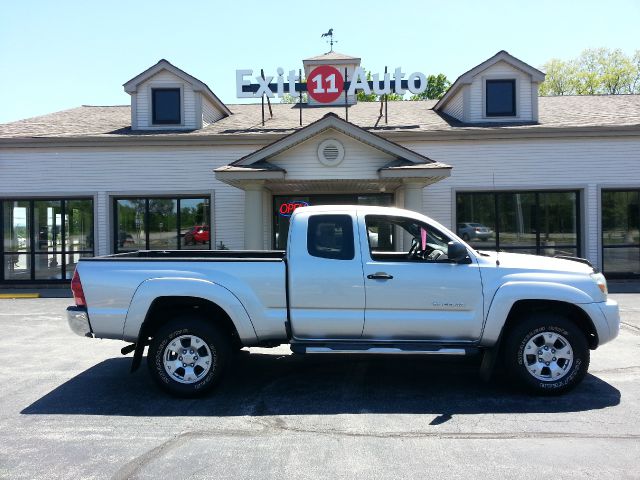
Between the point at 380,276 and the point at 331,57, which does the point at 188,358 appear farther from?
the point at 331,57

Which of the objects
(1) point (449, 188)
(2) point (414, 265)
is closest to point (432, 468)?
(2) point (414, 265)

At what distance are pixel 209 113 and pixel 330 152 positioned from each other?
19.5ft

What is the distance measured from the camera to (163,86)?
17281mm

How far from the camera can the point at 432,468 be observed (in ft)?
13.9

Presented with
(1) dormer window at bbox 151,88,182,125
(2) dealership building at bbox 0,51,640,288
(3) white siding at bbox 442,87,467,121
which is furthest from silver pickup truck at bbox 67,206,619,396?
(1) dormer window at bbox 151,88,182,125

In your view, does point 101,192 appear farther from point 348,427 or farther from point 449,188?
point 348,427

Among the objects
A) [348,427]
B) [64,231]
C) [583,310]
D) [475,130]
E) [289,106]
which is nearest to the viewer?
[348,427]

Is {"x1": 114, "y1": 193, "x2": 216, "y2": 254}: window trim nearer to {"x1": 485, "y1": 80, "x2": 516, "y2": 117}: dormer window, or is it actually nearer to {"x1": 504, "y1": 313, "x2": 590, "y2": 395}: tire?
{"x1": 485, "y1": 80, "x2": 516, "y2": 117}: dormer window

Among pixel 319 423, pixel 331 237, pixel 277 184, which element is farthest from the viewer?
pixel 277 184

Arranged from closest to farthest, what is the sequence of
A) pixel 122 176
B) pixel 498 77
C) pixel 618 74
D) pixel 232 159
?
pixel 232 159, pixel 122 176, pixel 498 77, pixel 618 74

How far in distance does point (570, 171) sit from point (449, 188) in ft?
11.3

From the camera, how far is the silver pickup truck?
5871 mm

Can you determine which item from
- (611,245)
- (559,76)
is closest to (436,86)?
(559,76)

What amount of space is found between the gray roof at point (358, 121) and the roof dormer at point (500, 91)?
20.0 inches
